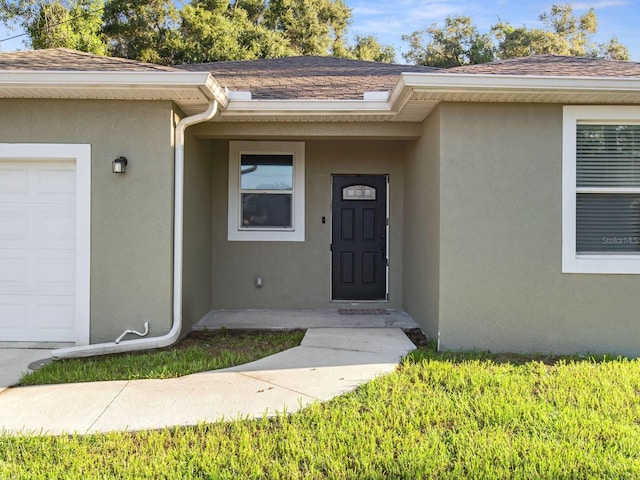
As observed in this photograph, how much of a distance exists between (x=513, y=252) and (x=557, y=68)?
229 centimetres

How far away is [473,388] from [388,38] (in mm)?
28189

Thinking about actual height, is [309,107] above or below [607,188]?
above

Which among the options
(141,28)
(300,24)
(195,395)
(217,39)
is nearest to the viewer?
(195,395)

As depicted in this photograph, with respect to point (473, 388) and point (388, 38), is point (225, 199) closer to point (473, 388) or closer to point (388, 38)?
point (473, 388)

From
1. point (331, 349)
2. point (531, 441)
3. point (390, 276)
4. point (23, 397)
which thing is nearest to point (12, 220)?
point (23, 397)

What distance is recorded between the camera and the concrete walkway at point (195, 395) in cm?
363

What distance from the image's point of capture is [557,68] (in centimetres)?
582

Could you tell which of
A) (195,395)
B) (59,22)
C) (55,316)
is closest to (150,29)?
(59,22)

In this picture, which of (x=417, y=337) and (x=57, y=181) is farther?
(x=417, y=337)

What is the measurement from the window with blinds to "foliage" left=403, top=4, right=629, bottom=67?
23.6 metres

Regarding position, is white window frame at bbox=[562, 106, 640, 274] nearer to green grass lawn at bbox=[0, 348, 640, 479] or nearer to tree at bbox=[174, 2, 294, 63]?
green grass lawn at bbox=[0, 348, 640, 479]

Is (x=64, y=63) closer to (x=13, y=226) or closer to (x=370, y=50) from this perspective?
(x=13, y=226)

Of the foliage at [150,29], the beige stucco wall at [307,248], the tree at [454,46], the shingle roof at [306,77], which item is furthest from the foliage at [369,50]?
the beige stucco wall at [307,248]

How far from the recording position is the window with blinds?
559 cm
